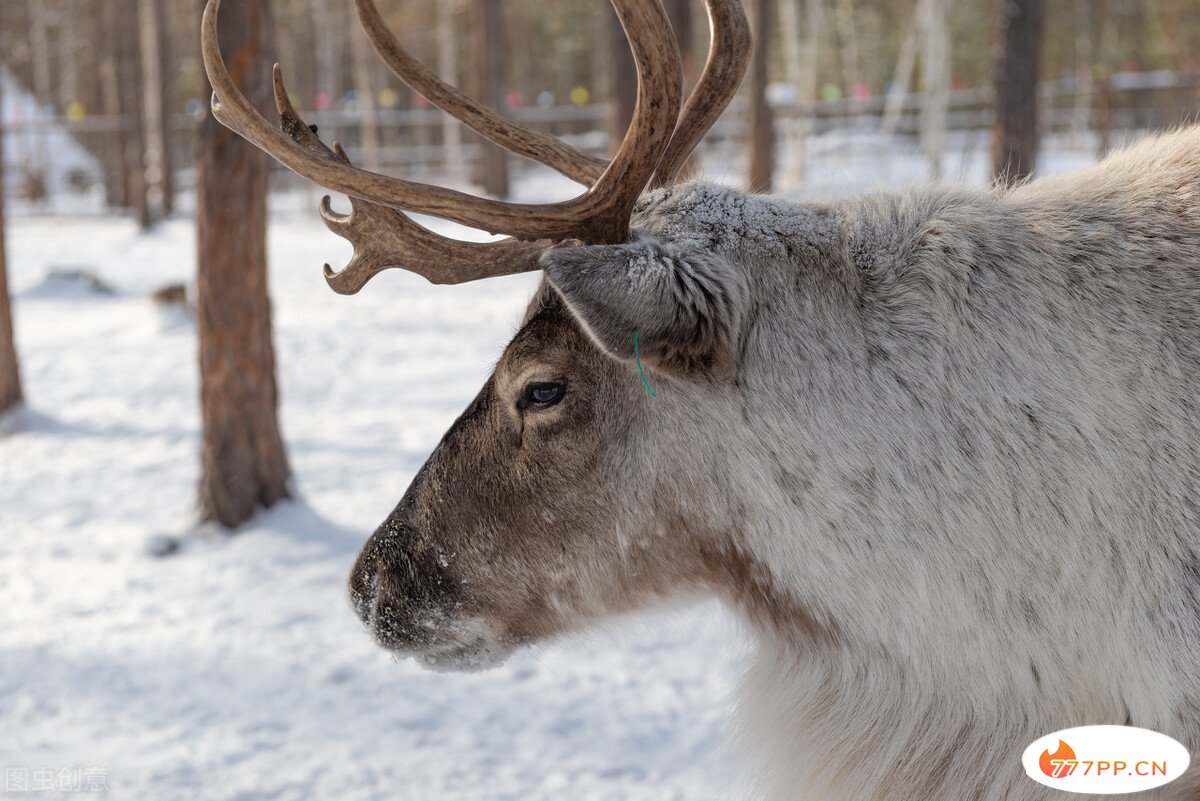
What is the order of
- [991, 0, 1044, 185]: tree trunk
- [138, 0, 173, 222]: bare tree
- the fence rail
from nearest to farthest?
1. [991, 0, 1044, 185]: tree trunk
2. [138, 0, 173, 222]: bare tree
3. the fence rail

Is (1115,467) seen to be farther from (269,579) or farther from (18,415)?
(18,415)

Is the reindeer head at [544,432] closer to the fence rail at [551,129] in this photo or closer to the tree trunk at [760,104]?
the tree trunk at [760,104]

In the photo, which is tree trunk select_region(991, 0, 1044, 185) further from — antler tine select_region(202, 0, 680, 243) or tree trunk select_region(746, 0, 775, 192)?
antler tine select_region(202, 0, 680, 243)

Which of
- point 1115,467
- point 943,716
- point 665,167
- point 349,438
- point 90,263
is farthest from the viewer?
point 90,263

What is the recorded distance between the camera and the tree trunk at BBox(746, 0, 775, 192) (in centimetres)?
1278

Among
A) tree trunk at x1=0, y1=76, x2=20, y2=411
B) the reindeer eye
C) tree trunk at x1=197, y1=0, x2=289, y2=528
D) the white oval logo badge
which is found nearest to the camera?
the white oval logo badge

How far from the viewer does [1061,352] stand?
1.84 metres

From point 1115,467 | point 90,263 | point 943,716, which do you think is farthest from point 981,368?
point 90,263

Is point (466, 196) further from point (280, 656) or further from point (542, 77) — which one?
point (542, 77)

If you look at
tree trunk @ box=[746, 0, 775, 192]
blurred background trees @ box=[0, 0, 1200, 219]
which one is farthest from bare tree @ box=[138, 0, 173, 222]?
tree trunk @ box=[746, 0, 775, 192]

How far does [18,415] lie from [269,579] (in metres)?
3.63

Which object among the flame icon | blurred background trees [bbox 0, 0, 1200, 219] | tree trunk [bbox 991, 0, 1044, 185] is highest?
blurred background trees [bbox 0, 0, 1200, 219]

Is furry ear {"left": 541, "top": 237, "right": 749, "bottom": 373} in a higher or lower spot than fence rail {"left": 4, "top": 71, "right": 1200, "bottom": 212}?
lower

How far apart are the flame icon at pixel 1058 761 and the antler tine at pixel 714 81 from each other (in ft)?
4.72
